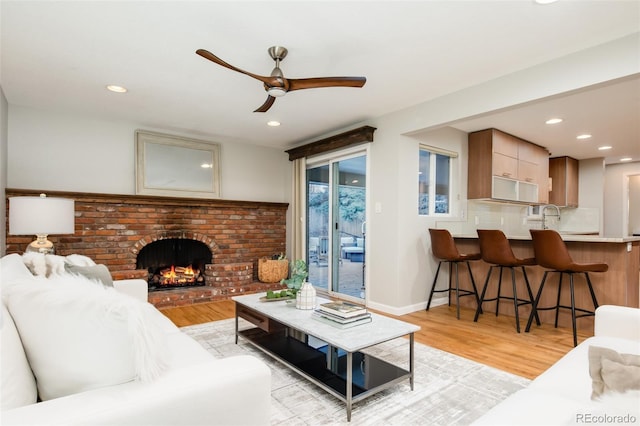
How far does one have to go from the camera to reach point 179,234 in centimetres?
470

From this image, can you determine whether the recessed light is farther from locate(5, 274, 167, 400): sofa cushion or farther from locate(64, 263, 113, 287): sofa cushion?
locate(5, 274, 167, 400): sofa cushion

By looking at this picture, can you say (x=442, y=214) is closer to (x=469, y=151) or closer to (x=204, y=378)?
(x=469, y=151)

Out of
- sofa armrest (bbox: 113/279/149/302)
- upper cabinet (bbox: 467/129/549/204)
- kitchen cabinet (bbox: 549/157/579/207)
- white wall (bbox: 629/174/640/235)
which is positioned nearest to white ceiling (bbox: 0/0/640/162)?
upper cabinet (bbox: 467/129/549/204)

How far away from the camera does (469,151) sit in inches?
189

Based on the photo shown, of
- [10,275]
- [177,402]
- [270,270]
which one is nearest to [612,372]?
[177,402]

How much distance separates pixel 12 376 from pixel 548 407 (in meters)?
1.60

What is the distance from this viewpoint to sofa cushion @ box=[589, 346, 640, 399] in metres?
0.94

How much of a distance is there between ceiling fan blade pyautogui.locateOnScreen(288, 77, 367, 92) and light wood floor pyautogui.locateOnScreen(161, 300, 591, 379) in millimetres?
2219

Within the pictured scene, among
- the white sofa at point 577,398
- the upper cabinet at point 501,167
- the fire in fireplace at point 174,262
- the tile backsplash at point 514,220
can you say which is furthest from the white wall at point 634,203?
the fire in fireplace at point 174,262

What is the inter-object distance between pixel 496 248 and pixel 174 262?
4.18 m

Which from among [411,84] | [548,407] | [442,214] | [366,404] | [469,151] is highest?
[411,84]

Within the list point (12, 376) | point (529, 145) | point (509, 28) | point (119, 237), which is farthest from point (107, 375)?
point (529, 145)

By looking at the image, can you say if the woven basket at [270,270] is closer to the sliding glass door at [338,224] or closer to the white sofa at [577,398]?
the sliding glass door at [338,224]

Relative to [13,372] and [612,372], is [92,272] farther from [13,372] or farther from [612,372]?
[612,372]
